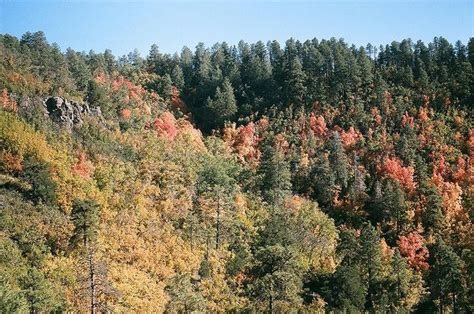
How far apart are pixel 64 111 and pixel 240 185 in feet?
101

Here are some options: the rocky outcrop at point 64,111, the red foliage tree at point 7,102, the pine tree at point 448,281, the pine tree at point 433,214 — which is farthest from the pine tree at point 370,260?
the red foliage tree at point 7,102

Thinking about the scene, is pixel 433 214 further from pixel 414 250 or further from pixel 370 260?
pixel 370 260

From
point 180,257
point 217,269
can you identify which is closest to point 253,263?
point 217,269

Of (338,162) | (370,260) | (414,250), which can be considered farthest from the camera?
(338,162)

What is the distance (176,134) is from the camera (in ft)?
308

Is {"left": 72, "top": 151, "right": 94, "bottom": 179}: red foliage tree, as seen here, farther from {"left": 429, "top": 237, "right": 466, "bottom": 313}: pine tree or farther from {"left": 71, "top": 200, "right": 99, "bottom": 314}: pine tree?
{"left": 429, "top": 237, "right": 466, "bottom": 313}: pine tree

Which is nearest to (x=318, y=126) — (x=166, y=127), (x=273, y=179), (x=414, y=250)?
(x=273, y=179)

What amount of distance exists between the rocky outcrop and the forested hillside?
0.70ft

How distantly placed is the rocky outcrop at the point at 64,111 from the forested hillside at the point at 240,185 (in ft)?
0.70

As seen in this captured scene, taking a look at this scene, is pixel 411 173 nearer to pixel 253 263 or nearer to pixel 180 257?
pixel 253 263

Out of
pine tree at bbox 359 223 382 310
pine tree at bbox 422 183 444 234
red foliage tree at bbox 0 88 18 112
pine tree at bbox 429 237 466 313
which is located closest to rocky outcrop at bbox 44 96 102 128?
red foliage tree at bbox 0 88 18 112

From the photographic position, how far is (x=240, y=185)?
82.7 meters

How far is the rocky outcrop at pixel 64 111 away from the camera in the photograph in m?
71.7

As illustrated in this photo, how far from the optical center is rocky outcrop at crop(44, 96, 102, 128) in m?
71.7
